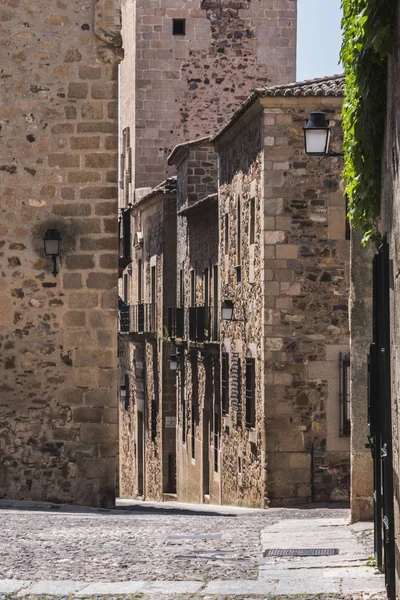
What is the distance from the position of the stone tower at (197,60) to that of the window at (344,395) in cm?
1527

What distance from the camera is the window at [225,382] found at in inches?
855

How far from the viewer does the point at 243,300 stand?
20.2 metres

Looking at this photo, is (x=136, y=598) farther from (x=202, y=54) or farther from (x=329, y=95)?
(x=202, y=54)

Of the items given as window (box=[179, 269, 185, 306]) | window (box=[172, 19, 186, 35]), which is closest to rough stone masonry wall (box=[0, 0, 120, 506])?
window (box=[179, 269, 185, 306])

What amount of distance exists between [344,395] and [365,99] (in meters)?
11.3

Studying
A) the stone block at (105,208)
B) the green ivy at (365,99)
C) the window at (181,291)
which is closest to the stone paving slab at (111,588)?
the green ivy at (365,99)

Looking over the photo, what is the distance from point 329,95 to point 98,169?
16.5 feet

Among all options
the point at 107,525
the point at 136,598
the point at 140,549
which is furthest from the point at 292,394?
the point at 136,598

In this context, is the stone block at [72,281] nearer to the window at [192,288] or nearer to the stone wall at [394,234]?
the stone wall at [394,234]

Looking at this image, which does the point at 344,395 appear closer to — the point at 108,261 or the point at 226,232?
the point at 226,232

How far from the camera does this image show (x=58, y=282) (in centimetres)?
1394

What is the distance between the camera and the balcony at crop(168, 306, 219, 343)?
23.4 meters

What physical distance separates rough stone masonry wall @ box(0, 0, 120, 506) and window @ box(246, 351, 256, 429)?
5427 millimetres

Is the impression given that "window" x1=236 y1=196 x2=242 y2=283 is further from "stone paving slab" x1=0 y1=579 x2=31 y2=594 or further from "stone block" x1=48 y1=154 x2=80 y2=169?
"stone paving slab" x1=0 y1=579 x2=31 y2=594
